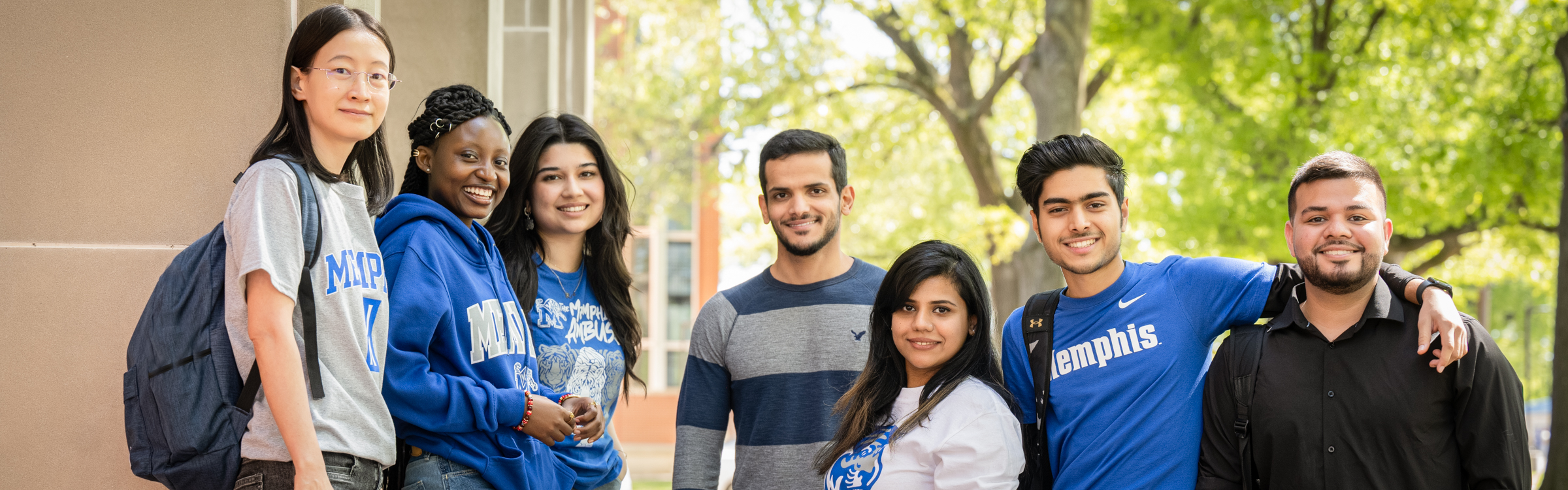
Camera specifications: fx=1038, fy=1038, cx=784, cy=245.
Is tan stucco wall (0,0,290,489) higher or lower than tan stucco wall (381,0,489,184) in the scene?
lower

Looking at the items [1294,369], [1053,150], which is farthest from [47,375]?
[1294,369]

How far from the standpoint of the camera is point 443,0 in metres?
5.37

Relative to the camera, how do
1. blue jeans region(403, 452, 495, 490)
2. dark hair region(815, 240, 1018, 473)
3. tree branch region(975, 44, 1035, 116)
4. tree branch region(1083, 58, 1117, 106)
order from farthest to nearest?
tree branch region(1083, 58, 1117, 106) → tree branch region(975, 44, 1035, 116) → dark hair region(815, 240, 1018, 473) → blue jeans region(403, 452, 495, 490)

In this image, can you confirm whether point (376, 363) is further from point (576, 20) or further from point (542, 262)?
point (576, 20)

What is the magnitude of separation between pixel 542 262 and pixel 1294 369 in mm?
2412

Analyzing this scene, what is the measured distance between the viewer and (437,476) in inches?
113

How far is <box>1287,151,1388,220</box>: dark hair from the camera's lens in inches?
115

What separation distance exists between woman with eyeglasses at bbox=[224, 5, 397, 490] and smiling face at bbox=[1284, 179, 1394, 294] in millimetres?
2510

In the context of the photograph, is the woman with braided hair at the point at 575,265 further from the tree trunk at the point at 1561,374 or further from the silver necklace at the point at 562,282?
the tree trunk at the point at 1561,374

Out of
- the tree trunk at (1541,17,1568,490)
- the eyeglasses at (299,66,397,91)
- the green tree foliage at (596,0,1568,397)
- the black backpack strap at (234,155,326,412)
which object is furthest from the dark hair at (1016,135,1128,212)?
the green tree foliage at (596,0,1568,397)

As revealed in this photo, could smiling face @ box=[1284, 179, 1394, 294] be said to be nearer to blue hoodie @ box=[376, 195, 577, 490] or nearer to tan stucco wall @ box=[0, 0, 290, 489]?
blue hoodie @ box=[376, 195, 577, 490]

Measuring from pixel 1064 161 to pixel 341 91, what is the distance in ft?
6.86

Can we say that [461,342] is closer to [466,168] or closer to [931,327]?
[466,168]

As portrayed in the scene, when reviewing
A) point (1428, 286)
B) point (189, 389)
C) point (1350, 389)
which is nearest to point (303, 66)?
point (189, 389)
